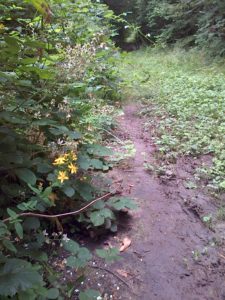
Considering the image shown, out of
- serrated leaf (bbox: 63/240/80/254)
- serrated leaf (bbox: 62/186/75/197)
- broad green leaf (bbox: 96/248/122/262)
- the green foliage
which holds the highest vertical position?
serrated leaf (bbox: 62/186/75/197)

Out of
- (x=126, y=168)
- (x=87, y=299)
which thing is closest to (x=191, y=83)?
(x=126, y=168)

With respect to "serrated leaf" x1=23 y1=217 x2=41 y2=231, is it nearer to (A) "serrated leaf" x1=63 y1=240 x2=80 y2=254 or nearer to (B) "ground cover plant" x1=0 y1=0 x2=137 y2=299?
(B) "ground cover plant" x1=0 y1=0 x2=137 y2=299

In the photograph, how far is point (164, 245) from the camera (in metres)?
2.51

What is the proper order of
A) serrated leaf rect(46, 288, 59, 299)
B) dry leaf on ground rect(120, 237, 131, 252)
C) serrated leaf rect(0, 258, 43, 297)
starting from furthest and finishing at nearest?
1. dry leaf on ground rect(120, 237, 131, 252)
2. serrated leaf rect(46, 288, 59, 299)
3. serrated leaf rect(0, 258, 43, 297)

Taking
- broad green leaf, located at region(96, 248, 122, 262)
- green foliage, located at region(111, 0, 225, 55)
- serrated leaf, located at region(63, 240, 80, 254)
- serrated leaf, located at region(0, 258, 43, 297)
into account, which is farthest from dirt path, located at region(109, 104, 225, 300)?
green foliage, located at region(111, 0, 225, 55)

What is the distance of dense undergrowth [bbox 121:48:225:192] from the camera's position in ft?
13.0

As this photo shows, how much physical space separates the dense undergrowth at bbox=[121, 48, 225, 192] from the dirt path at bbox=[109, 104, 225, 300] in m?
0.54

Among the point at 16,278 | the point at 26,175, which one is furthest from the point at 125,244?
the point at 16,278

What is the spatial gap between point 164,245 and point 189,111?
10.1ft

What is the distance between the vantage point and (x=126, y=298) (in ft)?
6.81

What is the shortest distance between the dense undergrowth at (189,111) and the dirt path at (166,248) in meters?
0.54

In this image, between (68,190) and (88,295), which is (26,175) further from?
(88,295)

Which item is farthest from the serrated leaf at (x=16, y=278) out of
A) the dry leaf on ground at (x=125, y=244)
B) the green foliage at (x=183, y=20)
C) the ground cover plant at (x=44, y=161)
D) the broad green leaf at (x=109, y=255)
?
the green foliage at (x=183, y=20)

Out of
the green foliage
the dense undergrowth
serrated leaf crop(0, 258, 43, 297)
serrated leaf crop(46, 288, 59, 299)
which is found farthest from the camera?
the green foliage
